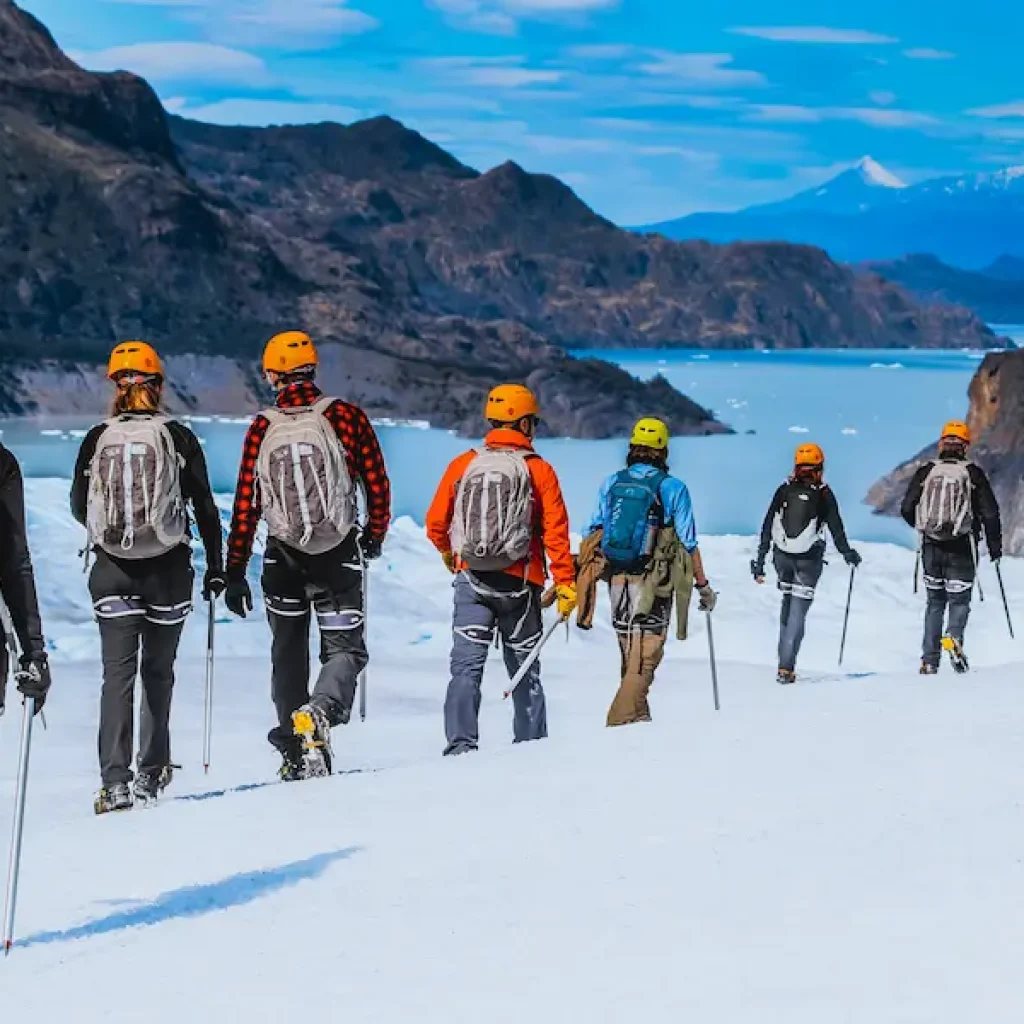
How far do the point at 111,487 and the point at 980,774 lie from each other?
330 centimetres

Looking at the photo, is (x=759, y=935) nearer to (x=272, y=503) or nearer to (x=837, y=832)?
(x=837, y=832)

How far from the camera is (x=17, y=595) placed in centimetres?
510

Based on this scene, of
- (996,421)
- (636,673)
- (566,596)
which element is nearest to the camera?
(566,596)

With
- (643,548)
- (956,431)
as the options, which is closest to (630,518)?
(643,548)

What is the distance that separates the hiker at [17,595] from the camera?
16.7 ft

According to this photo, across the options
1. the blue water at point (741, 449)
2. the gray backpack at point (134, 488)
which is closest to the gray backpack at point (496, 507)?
the gray backpack at point (134, 488)

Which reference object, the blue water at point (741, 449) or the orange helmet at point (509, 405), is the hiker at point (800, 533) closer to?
the orange helmet at point (509, 405)

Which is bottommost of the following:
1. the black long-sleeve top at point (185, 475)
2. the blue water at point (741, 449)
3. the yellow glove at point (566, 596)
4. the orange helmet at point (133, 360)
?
the blue water at point (741, 449)

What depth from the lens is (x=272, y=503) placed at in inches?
260

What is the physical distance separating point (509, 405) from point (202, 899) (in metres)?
2.67

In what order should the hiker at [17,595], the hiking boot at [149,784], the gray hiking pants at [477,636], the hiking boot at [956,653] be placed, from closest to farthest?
the hiker at [17,595]
the hiking boot at [149,784]
the gray hiking pants at [477,636]
the hiking boot at [956,653]

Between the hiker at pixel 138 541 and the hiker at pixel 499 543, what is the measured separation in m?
1.08

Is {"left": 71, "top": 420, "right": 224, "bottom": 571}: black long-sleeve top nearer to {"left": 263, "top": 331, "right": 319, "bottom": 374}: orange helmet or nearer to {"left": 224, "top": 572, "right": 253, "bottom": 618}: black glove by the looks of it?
{"left": 224, "top": 572, "right": 253, "bottom": 618}: black glove

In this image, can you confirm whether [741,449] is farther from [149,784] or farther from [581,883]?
[581,883]
